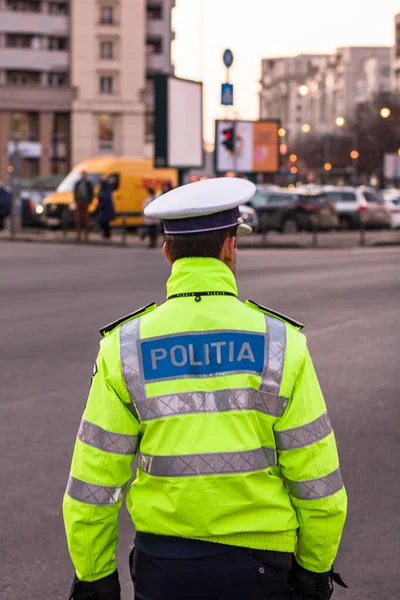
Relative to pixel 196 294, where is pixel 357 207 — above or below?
below

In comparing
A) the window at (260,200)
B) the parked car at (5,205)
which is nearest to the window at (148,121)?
the window at (260,200)

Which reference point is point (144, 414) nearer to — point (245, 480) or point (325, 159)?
point (245, 480)

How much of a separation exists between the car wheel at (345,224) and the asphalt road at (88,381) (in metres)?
20.2

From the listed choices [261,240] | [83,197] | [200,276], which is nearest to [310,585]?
[200,276]

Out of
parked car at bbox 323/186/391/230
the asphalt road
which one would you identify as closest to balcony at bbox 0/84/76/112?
parked car at bbox 323/186/391/230

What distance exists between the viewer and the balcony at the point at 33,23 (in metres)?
91.2

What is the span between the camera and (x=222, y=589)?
269 cm

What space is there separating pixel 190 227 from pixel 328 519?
0.74 meters

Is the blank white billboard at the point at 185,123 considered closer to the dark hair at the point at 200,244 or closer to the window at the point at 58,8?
the dark hair at the point at 200,244

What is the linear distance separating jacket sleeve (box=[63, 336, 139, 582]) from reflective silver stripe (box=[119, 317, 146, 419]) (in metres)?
0.01

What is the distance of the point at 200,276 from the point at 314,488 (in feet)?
1.80

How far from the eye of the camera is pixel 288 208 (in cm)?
3966

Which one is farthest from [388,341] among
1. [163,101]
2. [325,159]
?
[325,159]

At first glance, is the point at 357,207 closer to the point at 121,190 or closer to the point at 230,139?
the point at 121,190
